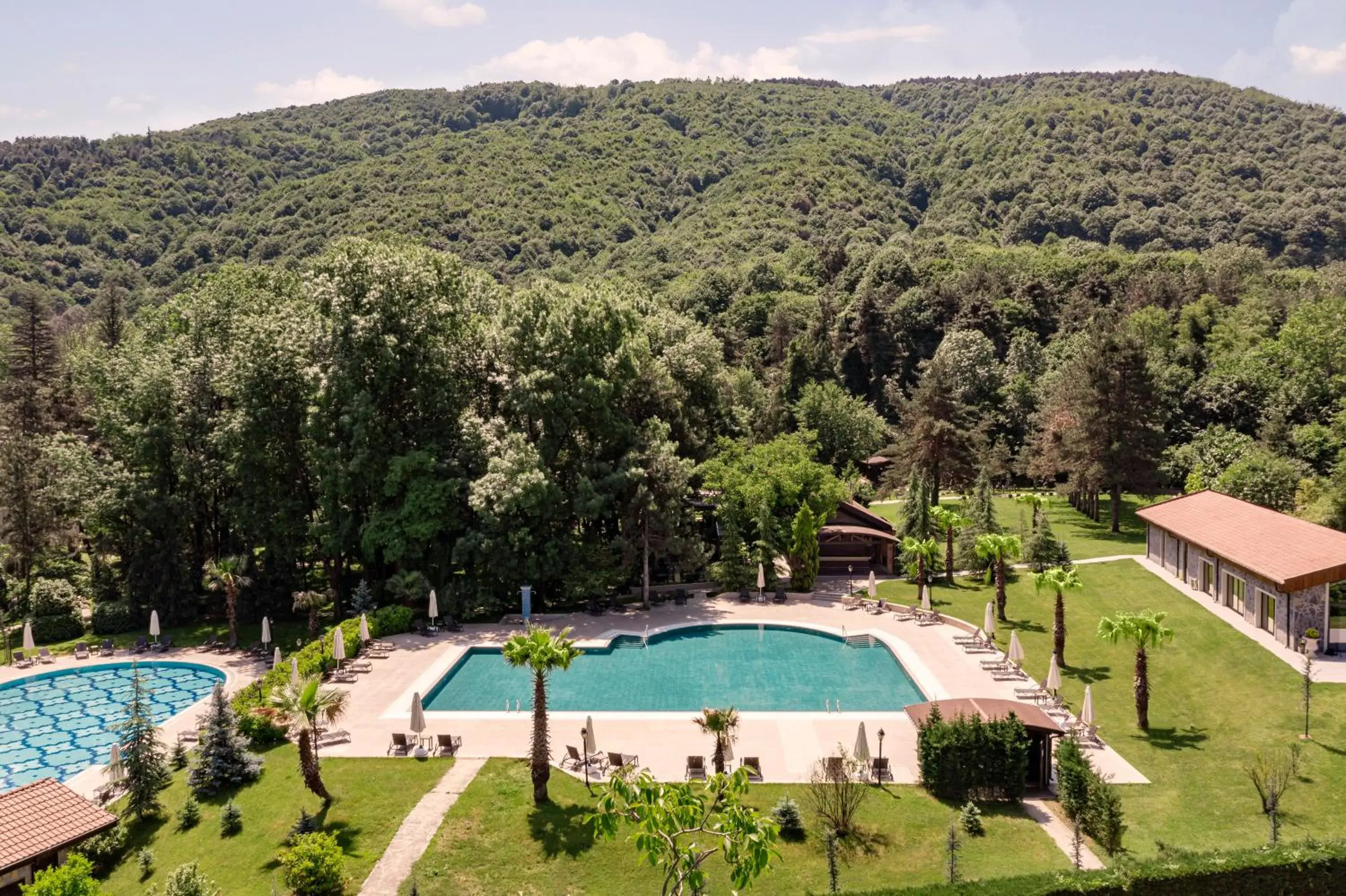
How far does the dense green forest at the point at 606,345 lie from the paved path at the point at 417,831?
12860mm

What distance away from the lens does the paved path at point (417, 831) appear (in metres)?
15.4

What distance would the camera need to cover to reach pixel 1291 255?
94.9m

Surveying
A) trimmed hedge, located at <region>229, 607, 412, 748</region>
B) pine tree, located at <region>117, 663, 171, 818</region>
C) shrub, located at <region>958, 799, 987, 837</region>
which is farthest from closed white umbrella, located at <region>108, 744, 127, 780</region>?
shrub, located at <region>958, 799, 987, 837</region>

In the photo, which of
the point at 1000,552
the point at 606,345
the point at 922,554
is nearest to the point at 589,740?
the point at 1000,552

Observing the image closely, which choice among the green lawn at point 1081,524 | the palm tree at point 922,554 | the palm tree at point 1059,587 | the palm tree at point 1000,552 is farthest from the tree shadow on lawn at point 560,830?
the green lawn at point 1081,524

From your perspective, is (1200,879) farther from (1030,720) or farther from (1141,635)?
(1141,635)

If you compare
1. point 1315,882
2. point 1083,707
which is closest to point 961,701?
point 1083,707

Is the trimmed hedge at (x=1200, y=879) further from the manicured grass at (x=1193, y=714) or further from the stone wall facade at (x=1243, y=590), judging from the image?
the stone wall facade at (x=1243, y=590)

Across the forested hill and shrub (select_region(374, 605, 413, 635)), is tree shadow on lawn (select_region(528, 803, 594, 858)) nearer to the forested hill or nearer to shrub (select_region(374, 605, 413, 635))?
shrub (select_region(374, 605, 413, 635))

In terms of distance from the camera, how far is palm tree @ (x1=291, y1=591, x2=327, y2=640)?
29.2 meters

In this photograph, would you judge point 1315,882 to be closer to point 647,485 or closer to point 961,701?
point 961,701

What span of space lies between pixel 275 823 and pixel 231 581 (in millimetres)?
13152

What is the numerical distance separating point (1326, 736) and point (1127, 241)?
300ft

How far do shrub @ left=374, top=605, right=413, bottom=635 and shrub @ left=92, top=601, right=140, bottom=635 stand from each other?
9808 millimetres
